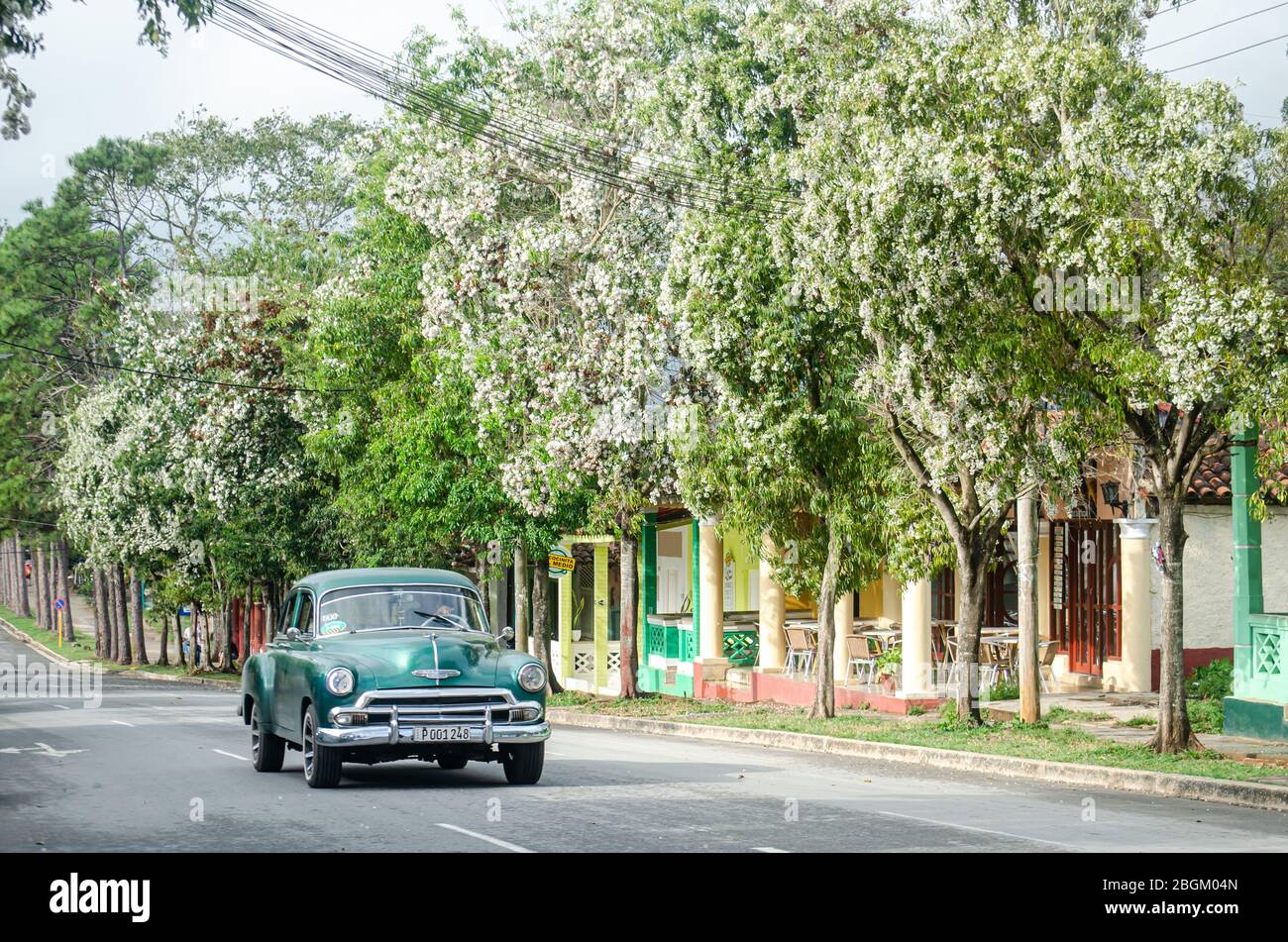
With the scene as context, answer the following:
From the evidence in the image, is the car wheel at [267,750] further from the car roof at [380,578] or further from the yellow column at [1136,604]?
the yellow column at [1136,604]

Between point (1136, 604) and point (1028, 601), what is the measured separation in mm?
5160

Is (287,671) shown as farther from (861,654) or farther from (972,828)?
(861,654)

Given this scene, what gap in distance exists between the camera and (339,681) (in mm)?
12781

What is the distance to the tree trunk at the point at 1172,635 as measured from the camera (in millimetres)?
15930

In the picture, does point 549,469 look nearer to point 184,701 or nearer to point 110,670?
point 184,701

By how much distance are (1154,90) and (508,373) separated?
46.5ft

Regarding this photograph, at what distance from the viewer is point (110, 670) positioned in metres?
56.9

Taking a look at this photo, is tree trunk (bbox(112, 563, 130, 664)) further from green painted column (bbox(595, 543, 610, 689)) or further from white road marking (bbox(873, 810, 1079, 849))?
white road marking (bbox(873, 810, 1079, 849))

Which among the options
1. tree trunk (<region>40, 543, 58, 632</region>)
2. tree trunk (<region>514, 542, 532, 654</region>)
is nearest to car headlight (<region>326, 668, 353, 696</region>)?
tree trunk (<region>514, 542, 532, 654</region>)

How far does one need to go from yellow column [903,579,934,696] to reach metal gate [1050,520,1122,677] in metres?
3.03

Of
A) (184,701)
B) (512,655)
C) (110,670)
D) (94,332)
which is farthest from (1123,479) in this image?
(94,332)

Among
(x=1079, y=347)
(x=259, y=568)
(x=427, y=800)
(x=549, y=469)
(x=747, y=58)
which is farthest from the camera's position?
(x=259, y=568)

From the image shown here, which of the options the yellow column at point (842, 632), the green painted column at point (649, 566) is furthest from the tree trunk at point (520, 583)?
the yellow column at point (842, 632)

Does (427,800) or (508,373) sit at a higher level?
(508,373)
